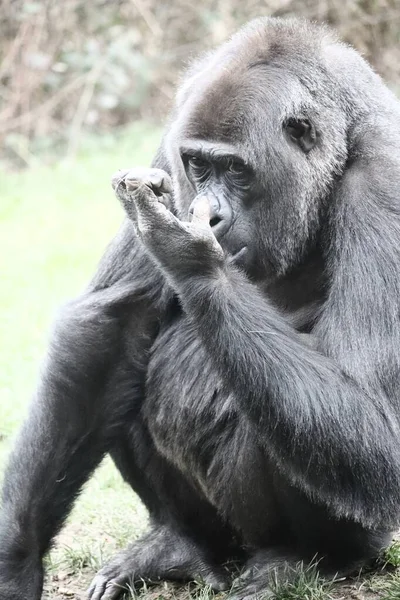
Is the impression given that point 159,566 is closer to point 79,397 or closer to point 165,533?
point 165,533

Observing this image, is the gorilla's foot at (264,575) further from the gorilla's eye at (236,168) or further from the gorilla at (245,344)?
the gorilla's eye at (236,168)

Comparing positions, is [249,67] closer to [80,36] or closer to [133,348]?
[133,348]

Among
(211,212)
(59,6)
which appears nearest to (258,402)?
(211,212)

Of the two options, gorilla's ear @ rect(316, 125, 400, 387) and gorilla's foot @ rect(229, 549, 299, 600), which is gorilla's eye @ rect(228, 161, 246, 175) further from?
gorilla's foot @ rect(229, 549, 299, 600)

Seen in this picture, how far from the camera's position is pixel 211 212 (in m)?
4.75

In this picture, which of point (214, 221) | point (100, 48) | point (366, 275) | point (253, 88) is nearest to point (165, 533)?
point (214, 221)

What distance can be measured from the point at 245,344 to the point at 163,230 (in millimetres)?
579

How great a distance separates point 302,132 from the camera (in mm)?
4938

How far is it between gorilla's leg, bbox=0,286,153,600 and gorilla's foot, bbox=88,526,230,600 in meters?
0.38

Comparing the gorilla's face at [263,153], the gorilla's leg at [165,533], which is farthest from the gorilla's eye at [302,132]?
the gorilla's leg at [165,533]

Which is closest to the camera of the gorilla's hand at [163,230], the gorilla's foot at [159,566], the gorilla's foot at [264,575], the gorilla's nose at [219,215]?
the gorilla's hand at [163,230]

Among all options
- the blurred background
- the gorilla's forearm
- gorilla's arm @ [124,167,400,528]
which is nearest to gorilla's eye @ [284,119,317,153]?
gorilla's arm @ [124,167,400,528]

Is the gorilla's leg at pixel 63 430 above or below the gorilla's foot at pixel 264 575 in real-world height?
above

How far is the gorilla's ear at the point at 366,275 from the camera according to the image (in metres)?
4.39
